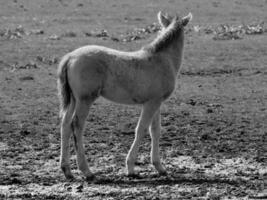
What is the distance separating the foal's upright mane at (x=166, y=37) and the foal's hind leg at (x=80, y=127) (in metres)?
1.45

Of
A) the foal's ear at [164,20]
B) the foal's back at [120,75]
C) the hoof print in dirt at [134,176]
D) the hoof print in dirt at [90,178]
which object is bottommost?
the hoof print in dirt at [134,176]

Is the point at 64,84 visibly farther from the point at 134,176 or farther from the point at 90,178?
the point at 134,176

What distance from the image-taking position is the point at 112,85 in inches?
413

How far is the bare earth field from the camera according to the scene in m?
9.96

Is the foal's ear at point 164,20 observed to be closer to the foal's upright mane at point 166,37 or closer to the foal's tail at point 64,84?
the foal's upright mane at point 166,37

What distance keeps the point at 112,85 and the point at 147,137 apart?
2971mm

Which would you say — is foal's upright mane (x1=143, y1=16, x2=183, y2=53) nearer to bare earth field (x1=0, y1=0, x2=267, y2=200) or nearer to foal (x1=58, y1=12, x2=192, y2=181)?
foal (x1=58, y1=12, x2=192, y2=181)

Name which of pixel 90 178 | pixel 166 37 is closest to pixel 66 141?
pixel 90 178

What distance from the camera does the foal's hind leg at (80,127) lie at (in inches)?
407

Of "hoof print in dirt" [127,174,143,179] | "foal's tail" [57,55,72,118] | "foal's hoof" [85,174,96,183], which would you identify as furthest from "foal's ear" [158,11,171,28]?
"foal's hoof" [85,174,96,183]

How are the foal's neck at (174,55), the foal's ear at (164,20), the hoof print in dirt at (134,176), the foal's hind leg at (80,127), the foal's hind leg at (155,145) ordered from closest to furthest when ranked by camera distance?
the foal's hind leg at (80,127) < the hoof print in dirt at (134,176) < the foal's hind leg at (155,145) < the foal's neck at (174,55) < the foal's ear at (164,20)

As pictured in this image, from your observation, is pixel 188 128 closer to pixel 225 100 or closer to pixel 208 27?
pixel 225 100

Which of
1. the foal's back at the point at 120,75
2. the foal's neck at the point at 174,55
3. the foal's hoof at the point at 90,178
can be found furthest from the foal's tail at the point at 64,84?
the foal's neck at the point at 174,55

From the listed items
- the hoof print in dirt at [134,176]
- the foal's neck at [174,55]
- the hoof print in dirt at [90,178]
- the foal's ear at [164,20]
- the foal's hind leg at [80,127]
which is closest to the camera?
the hoof print in dirt at [90,178]
